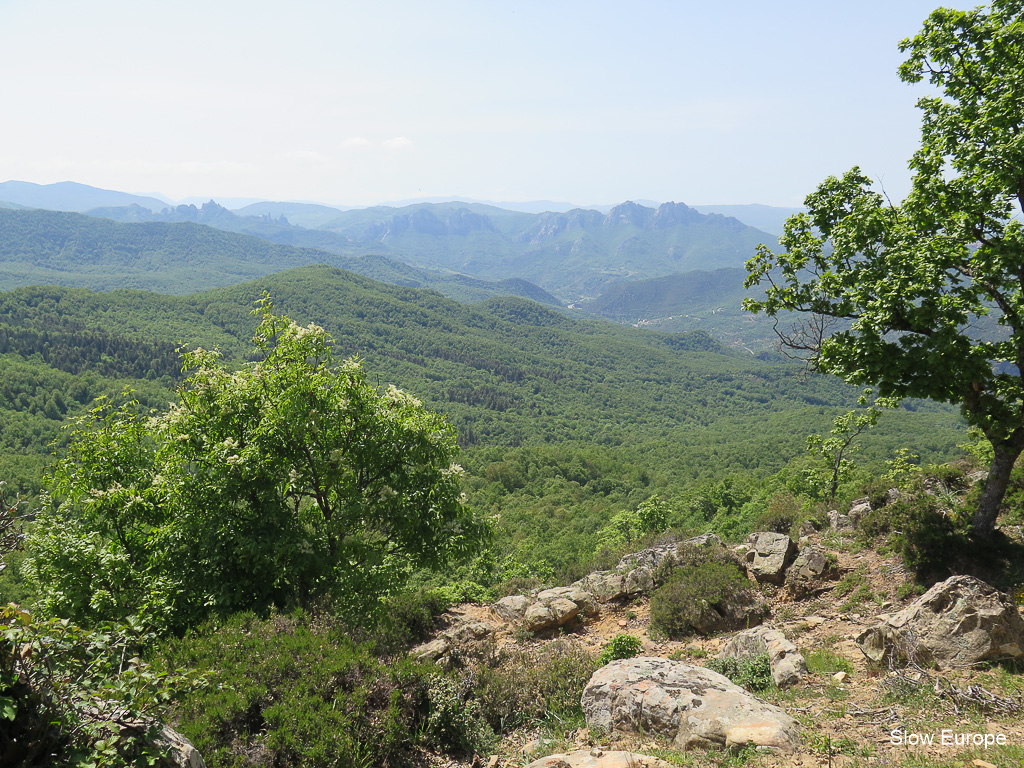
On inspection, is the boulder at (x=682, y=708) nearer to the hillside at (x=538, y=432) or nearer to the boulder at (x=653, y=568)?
the boulder at (x=653, y=568)

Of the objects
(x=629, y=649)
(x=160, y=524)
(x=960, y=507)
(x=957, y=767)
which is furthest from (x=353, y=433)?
(x=960, y=507)

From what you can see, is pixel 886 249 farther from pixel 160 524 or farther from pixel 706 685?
pixel 160 524

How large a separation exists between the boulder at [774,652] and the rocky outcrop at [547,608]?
382 centimetres

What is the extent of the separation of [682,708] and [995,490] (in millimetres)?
8257

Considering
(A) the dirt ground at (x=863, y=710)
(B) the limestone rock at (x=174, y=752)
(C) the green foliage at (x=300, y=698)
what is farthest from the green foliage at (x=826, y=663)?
(B) the limestone rock at (x=174, y=752)

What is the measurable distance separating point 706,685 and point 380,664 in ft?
15.5

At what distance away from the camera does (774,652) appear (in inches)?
359

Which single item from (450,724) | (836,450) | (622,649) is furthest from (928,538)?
(836,450)

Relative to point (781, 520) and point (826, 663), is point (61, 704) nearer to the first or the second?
point (826, 663)

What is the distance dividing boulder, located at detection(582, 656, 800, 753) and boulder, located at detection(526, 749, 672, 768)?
2.99ft

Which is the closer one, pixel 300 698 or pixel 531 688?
pixel 300 698

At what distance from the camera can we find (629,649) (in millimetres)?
10344

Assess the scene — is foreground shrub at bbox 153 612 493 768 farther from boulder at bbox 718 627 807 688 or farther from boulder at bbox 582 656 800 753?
boulder at bbox 718 627 807 688

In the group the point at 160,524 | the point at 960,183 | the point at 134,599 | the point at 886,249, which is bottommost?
the point at 134,599
